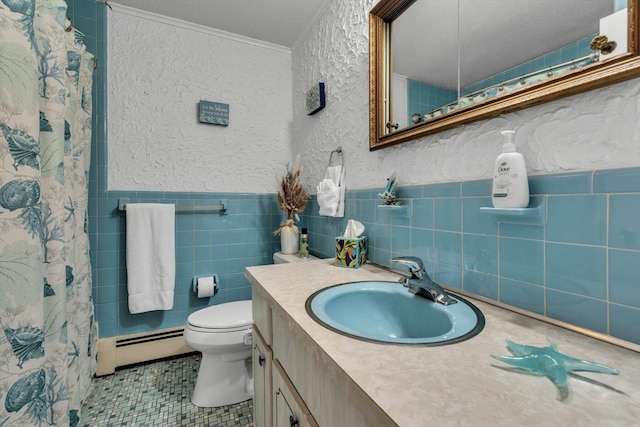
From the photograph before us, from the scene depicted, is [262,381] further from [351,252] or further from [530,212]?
[530,212]

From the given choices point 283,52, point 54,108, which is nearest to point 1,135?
point 54,108

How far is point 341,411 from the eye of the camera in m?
0.49

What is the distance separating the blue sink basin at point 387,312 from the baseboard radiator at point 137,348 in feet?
4.80

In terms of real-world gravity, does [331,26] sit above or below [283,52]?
below

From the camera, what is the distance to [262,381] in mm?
973

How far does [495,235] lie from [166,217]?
1.72m

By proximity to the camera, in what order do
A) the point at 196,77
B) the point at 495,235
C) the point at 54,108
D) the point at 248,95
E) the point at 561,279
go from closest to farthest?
the point at 561,279 → the point at 495,235 → the point at 54,108 → the point at 196,77 → the point at 248,95

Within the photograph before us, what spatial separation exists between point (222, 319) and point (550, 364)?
4.46ft

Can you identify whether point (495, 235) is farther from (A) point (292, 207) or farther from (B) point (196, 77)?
(B) point (196, 77)

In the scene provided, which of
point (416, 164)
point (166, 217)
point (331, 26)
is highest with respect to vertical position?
point (331, 26)

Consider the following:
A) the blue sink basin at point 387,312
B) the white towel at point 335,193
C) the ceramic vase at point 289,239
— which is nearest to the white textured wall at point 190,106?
the ceramic vase at point 289,239

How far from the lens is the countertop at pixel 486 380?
338mm

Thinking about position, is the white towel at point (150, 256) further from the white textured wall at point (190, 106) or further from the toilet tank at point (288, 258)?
the toilet tank at point (288, 258)

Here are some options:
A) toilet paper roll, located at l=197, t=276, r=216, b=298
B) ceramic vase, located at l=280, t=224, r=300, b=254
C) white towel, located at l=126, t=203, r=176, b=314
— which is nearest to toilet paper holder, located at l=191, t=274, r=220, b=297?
toilet paper roll, located at l=197, t=276, r=216, b=298
